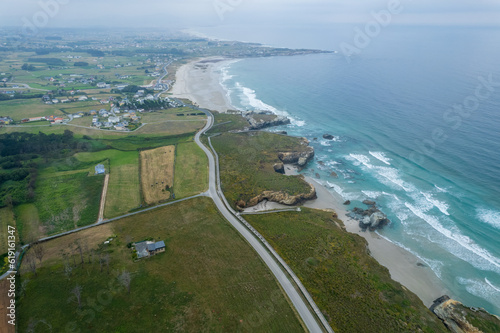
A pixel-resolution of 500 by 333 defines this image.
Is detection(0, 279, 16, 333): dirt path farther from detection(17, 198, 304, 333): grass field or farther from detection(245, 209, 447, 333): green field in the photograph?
detection(245, 209, 447, 333): green field

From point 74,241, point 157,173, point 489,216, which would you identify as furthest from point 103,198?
point 489,216

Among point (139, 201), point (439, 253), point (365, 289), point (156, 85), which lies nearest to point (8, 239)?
point (139, 201)

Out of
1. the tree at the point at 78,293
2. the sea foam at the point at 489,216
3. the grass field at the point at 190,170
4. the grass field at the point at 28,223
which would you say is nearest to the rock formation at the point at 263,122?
the grass field at the point at 190,170

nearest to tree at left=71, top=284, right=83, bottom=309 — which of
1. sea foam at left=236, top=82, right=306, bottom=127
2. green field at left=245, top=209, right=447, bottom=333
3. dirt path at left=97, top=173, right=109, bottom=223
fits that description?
dirt path at left=97, top=173, right=109, bottom=223

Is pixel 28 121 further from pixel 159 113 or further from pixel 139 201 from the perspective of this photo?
pixel 139 201

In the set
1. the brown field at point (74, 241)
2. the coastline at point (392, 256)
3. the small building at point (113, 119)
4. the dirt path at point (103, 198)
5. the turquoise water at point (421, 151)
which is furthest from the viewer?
the small building at point (113, 119)

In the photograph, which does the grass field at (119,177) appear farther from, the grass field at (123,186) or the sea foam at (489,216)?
the sea foam at (489,216)

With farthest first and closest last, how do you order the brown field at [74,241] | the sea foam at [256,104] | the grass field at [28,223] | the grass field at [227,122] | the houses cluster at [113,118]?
the sea foam at [256,104]
the houses cluster at [113,118]
the grass field at [227,122]
the grass field at [28,223]
the brown field at [74,241]
